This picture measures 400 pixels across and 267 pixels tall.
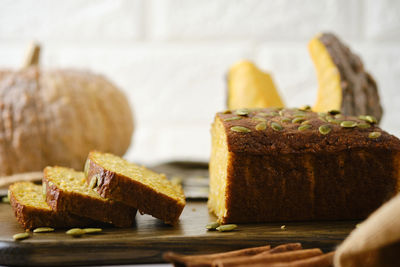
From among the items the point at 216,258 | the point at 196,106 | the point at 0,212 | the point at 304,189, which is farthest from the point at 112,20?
the point at 216,258

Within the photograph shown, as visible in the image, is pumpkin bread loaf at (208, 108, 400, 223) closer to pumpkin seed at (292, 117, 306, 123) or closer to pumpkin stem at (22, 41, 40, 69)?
pumpkin seed at (292, 117, 306, 123)

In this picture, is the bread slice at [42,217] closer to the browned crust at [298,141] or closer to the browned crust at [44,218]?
the browned crust at [44,218]

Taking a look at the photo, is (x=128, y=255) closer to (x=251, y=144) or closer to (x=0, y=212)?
(x=251, y=144)

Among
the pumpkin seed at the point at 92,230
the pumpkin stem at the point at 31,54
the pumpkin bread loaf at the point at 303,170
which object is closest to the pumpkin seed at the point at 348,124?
the pumpkin bread loaf at the point at 303,170

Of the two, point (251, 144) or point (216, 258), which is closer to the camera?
point (216, 258)

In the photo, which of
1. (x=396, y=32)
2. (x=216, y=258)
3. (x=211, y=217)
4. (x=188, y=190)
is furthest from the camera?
(x=396, y=32)

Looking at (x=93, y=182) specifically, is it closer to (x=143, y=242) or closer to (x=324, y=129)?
(x=143, y=242)

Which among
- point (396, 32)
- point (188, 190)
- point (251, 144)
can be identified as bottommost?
point (188, 190)
